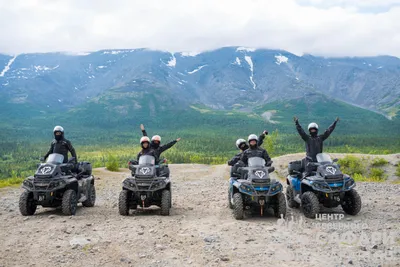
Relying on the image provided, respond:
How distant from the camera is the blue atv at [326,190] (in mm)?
11456

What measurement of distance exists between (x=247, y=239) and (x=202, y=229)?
149 cm

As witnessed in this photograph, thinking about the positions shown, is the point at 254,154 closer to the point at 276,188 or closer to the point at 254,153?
the point at 254,153

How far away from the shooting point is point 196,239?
9.42 meters

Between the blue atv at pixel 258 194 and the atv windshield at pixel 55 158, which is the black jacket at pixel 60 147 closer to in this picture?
the atv windshield at pixel 55 158

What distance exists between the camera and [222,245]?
8867 mm

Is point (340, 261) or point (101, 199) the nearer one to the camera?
point (340, 261)

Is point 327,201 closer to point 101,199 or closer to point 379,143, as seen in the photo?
point 101,199

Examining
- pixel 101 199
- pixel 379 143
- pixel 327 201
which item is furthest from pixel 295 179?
pixel 379 143

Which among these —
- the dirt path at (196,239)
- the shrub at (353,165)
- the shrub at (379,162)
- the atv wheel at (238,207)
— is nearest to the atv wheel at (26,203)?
the dirt path at (196,239)

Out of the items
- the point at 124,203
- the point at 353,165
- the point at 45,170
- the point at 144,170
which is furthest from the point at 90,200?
the point at 353,165

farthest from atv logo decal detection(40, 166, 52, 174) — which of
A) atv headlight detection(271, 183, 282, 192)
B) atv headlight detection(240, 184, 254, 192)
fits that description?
atv headlight detection(271, 183, 282, 192)

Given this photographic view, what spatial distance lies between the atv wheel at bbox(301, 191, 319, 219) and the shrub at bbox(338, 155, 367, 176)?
18.0m

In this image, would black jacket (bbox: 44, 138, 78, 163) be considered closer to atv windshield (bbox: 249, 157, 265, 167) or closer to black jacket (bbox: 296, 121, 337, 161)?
atv windshield (bbox: 249, 157, 265, 167)

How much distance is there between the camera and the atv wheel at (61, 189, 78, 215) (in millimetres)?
12143
